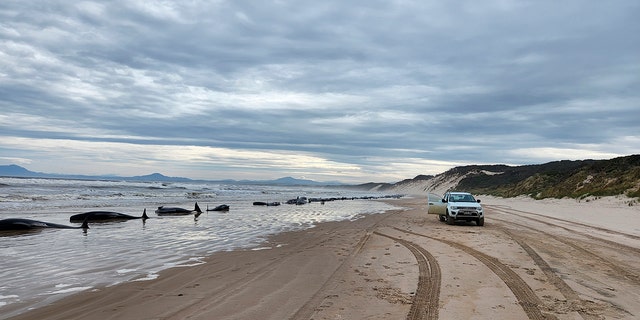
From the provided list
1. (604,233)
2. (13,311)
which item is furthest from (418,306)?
(604,233)

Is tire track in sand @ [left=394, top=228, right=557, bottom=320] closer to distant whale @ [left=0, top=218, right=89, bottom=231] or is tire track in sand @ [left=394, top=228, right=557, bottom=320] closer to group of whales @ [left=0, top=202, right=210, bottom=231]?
group of whales @ [left=0, top=202, right=210, bottom=231]

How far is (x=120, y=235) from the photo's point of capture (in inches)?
552

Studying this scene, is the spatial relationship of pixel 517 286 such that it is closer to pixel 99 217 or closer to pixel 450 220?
pixel 450 220

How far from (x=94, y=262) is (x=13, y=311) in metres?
3.67

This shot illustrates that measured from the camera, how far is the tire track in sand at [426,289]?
5637 mm

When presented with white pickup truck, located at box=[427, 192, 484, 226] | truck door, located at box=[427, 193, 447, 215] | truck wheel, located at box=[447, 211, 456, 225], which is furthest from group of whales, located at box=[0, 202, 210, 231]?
truck wheel, located at box=[447, 211, 456, 225]

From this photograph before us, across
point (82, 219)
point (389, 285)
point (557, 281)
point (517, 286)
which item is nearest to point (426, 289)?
point (389, 285)

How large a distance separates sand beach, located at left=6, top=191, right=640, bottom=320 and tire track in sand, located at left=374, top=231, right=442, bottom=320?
2 cm

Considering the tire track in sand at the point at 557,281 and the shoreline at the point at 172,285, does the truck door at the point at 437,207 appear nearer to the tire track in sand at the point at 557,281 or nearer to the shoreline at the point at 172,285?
the tire track in sand at the point at 557,281

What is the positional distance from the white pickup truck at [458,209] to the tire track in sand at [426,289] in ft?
31.5

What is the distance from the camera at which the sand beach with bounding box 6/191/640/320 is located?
5.73 m

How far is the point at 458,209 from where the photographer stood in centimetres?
1983

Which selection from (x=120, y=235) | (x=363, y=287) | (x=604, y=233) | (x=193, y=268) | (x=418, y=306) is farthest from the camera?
(x=604, y=233)

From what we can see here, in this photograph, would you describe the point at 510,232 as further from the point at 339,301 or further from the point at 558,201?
the point at 558,201
